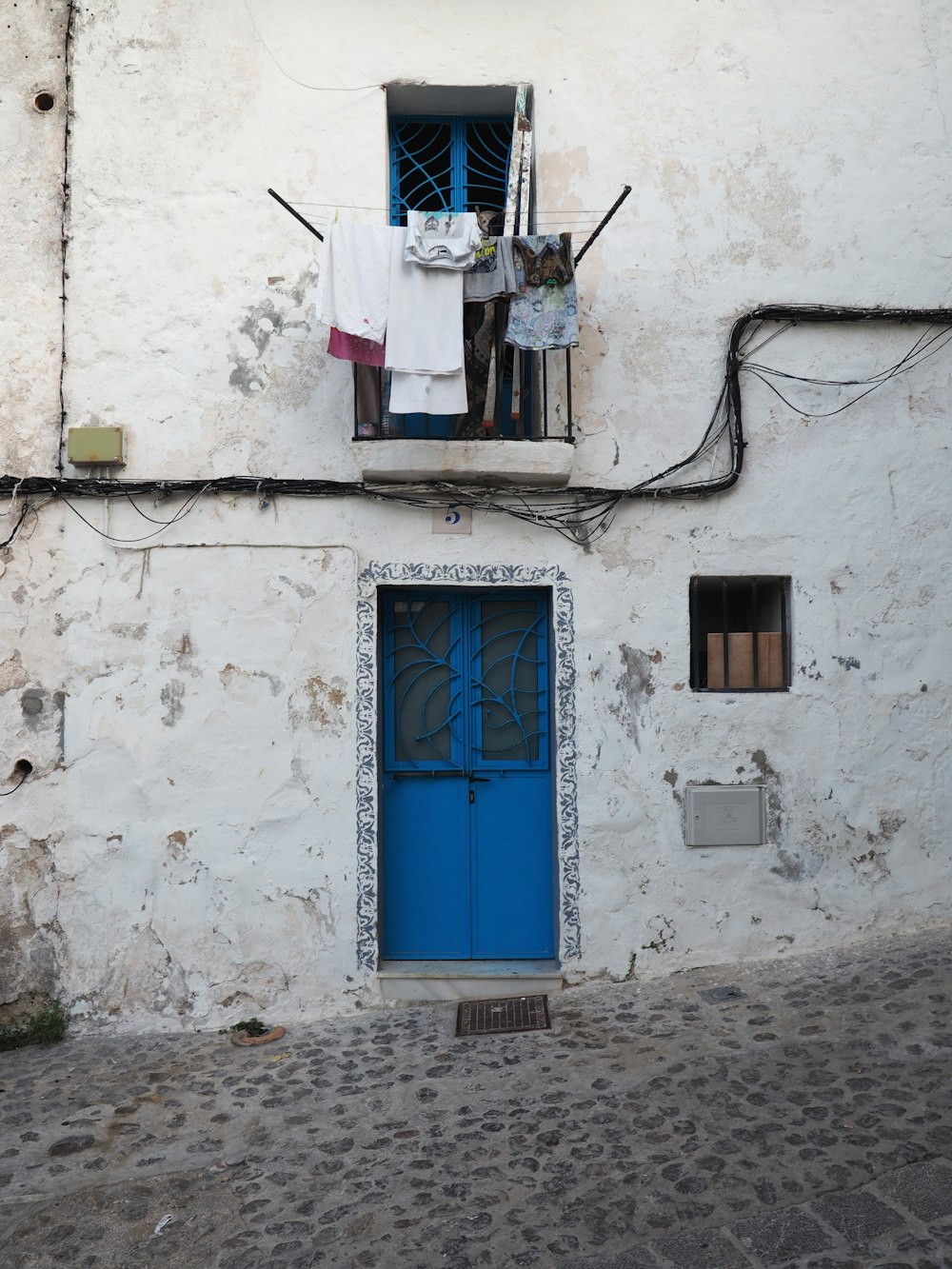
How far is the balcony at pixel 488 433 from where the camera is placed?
5395 mm

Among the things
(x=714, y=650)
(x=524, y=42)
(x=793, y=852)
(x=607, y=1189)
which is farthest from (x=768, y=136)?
(x=607, y=1189)

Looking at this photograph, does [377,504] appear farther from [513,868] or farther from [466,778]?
[513,868]

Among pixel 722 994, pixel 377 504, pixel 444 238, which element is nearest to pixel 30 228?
pixel 444 238

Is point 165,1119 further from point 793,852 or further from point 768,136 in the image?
point 768,136

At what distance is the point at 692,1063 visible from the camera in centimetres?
455

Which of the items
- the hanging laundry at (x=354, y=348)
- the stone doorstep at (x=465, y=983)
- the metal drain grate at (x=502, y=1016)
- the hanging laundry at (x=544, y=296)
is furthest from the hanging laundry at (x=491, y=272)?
the metal drain grate at (x=502, y=1016)

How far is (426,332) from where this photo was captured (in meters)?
5.25

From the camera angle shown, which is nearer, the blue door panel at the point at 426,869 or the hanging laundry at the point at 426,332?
the hanging laundry at the point at 426,332

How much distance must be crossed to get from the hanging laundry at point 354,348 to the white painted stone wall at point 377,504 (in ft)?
1.09

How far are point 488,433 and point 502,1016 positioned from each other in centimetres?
328

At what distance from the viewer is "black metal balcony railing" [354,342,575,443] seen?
5.57 metres

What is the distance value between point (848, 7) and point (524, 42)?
1.99 m

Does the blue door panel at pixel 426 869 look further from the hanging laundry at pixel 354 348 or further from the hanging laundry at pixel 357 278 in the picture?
the hanging laundry at pixel 357 278

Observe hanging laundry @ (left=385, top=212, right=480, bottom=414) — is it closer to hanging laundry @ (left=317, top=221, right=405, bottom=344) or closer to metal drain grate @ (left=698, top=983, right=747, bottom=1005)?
hanging laundry @ (left=317, top=221, right=405, bottom=344)
